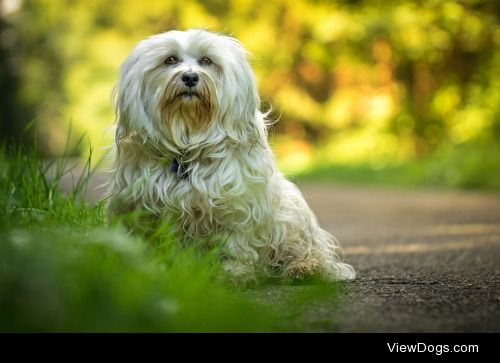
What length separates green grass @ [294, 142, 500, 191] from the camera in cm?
1307

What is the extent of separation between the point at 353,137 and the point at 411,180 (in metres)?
6.80

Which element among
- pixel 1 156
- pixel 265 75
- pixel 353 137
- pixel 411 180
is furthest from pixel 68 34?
pixel 1 156

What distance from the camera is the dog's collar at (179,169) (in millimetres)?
3980

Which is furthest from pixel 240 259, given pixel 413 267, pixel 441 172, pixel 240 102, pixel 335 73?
pixel 335 73

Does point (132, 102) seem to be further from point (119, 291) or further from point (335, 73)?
point (335, 73)

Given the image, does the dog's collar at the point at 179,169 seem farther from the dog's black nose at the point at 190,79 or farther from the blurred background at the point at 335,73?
the blurred background at the point at 335,73

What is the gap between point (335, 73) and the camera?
25.0 meters

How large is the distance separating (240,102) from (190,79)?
0.28 meters

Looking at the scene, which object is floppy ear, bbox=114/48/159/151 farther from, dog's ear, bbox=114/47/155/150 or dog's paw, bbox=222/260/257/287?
dog's paw, bbox=222/260/257/287

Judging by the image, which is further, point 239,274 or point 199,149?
point 199,149

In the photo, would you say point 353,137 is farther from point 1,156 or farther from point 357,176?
point 1,156
